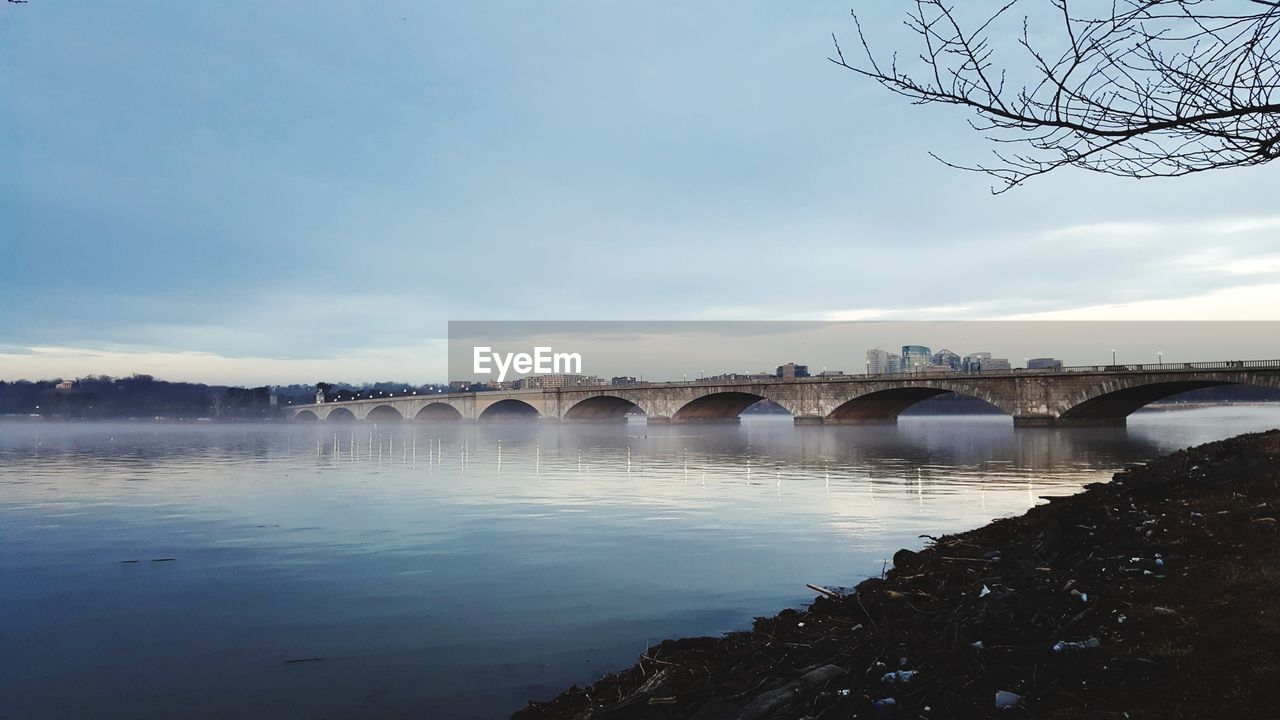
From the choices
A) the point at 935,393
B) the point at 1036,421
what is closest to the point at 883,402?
the point at 935,393

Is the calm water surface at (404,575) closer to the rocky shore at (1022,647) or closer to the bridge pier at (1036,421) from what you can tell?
the rocky shore at (1022,647)

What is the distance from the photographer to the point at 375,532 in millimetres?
21016

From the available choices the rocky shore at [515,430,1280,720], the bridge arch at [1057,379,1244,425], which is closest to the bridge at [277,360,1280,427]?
the bridge arch at [1057,379,1244,425]

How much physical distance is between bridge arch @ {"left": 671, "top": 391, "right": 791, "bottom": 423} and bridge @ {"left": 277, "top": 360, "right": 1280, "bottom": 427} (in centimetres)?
18

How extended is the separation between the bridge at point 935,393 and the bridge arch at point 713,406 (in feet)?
0.57

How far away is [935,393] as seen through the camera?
99.0m

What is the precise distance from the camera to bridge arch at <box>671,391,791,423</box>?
123500mm

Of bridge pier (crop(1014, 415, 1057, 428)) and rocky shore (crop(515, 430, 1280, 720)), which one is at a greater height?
rocky shore (crop(515, 430, 1280, 720))

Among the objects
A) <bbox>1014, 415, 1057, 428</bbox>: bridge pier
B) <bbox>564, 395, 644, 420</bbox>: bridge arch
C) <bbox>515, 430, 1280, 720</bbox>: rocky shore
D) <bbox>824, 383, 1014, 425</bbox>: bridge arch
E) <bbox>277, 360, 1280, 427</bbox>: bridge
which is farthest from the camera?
<bbox>564, 395, 644, 420</bbox>: bridge arch

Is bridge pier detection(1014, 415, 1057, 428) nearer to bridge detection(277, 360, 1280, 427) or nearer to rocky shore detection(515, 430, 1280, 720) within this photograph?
bridge detection(277, 360, 1280, 427)

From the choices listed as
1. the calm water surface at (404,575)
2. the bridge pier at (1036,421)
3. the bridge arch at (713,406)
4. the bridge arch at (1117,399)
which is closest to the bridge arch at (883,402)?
the bridge pier at (1036,421)

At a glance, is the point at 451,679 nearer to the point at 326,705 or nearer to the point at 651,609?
the point at 326,705

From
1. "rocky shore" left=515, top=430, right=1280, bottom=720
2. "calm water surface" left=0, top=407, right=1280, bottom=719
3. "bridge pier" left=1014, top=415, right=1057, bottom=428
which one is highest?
"rocky shore" left=515, top=430, right=1280, bottom=720

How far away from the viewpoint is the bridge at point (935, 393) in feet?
249
